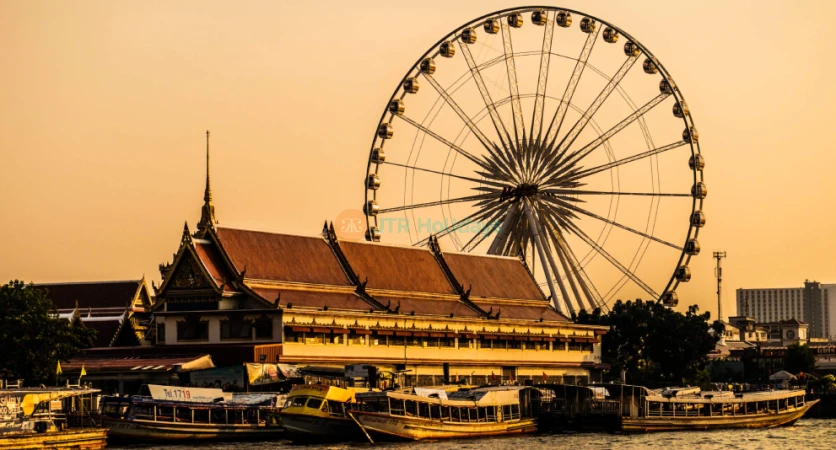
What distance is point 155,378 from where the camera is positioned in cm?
8631

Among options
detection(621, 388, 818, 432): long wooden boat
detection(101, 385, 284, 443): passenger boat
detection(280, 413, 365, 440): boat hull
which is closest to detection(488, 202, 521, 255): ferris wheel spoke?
detection(621, 388, 818, 432): long wooden boat

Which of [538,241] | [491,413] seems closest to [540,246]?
[538,241]

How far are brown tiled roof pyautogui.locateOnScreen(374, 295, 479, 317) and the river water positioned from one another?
17.2 m

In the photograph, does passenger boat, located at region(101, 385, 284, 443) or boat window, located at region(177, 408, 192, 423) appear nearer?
passenger boat, located at region(101, 385, 284, 443)

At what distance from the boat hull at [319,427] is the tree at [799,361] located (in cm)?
6597

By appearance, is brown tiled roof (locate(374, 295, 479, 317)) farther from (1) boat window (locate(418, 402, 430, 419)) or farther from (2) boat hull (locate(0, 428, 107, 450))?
(2) boat hull (locate(0, 428, 107, 450))

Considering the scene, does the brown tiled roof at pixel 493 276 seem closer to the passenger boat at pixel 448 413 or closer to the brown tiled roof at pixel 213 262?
the brown tiled roof at pixel 213 262

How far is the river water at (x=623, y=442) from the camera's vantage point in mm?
73312

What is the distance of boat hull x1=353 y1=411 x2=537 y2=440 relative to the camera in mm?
74875

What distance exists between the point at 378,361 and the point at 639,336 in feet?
111

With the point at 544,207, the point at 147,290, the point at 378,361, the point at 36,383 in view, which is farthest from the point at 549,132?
the point at 36,383

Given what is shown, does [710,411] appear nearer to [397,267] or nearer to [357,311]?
[357,311]

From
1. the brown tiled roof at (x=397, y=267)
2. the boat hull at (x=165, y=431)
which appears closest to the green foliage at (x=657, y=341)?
the brown tiled roof at (x=397, y=267)

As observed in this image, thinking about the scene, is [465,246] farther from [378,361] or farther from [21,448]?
[21,448]
